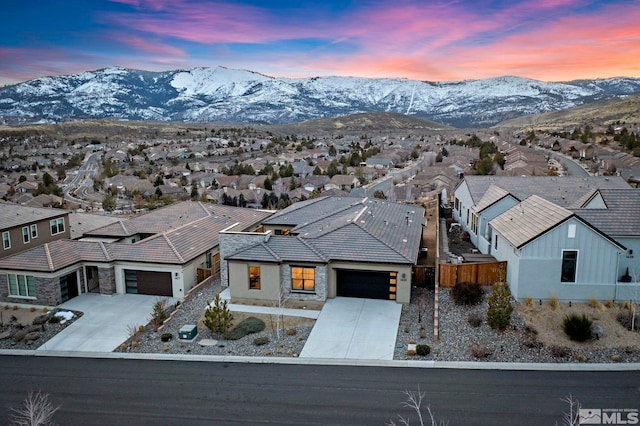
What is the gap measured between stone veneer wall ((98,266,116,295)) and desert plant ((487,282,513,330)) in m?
22.1

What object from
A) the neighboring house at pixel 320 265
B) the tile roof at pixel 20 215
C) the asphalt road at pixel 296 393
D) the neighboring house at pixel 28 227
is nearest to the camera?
the asphalt road at pixel 296 393

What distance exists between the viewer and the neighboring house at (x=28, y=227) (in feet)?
111

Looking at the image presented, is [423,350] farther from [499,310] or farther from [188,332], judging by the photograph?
[188,332]

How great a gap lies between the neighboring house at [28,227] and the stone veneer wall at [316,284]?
65.6 feet

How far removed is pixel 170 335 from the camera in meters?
23.6

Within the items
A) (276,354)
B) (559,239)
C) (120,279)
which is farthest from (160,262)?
(559,239)

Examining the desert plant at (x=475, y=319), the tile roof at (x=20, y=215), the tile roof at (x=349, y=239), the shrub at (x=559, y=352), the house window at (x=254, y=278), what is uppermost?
the tile roof at (x=20, y=215)

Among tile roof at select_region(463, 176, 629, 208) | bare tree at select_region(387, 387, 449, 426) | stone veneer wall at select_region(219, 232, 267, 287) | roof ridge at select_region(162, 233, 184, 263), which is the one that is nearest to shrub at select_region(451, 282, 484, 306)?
bare tree at select_region(387, 387, 449, 426)

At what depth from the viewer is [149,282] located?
1203 inches

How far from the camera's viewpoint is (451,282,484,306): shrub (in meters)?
24.9

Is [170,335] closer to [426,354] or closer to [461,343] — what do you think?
[426,354]

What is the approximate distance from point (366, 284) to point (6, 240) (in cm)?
2456

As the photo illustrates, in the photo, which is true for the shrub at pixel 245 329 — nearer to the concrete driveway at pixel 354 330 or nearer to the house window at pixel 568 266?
the concrete driveway at pixel 354 330

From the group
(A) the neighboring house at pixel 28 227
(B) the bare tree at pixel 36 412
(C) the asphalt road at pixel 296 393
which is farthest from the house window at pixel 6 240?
(B) the bare tree at pixel 36 412
